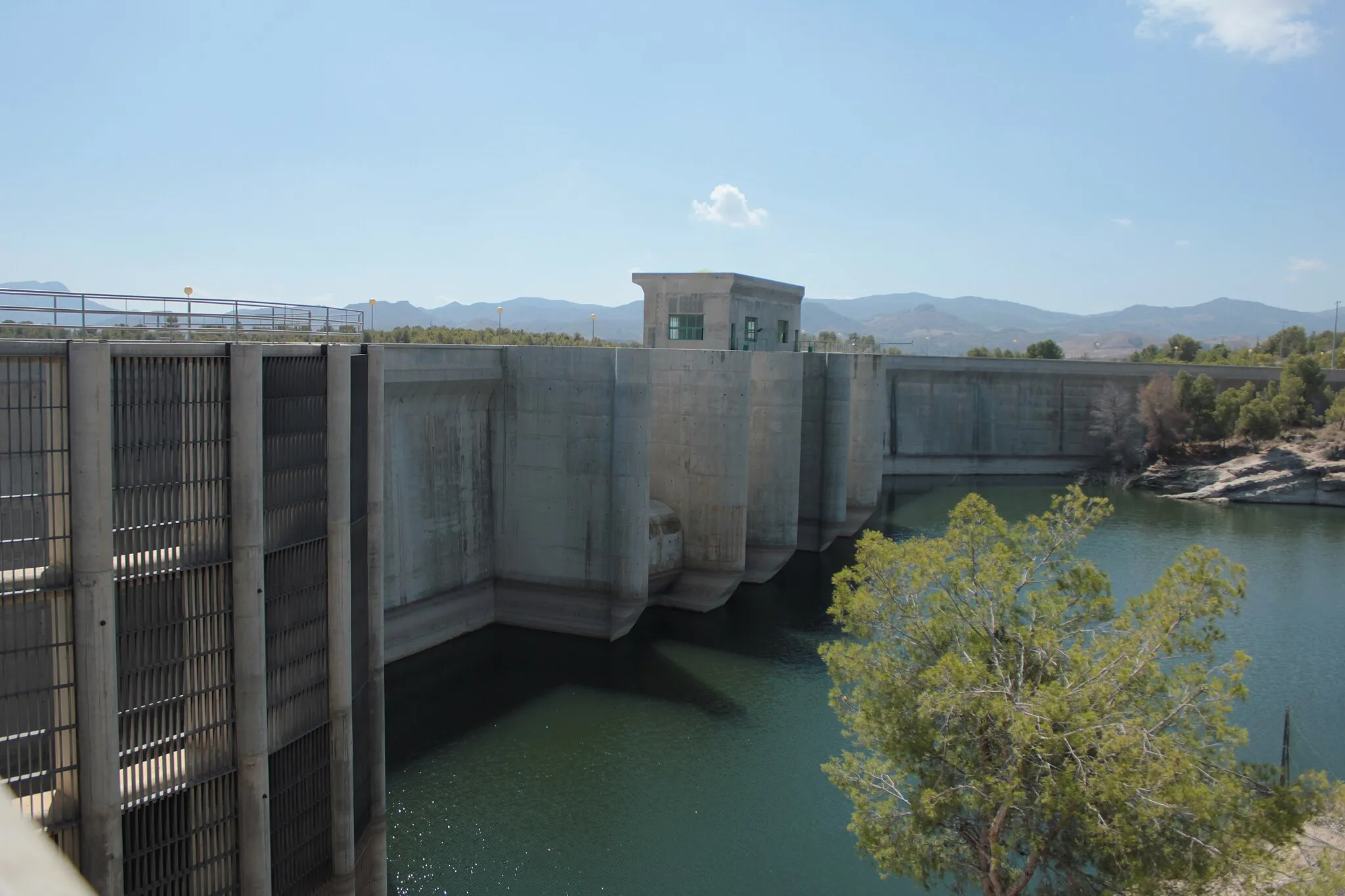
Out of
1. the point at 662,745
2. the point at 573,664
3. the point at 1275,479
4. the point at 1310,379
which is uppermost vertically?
the point at 1310,379

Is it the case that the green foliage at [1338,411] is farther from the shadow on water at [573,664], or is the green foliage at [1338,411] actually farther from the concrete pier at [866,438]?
the shadow on water at [573,664]

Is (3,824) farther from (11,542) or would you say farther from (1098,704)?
(1098,704)

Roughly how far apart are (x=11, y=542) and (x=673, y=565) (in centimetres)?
2224

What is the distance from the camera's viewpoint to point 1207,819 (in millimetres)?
9453

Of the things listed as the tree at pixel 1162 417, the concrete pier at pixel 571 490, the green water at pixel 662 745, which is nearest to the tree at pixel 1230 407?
the tree at pixel 1162 417

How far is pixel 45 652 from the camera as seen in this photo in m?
9.91

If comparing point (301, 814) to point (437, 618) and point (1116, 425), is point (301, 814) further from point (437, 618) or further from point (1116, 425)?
point (1116, 425)

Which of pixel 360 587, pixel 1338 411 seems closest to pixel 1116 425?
pixel 1338 411

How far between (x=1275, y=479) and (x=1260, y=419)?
555 centimetres

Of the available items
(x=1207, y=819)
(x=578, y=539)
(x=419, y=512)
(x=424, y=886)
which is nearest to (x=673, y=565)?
(x=578, y=539)

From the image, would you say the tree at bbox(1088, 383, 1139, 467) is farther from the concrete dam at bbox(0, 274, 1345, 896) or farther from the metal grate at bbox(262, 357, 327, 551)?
the metal grate at bbox(262, 357, 327, 551)

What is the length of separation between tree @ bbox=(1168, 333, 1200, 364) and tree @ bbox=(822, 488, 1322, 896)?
7285cm

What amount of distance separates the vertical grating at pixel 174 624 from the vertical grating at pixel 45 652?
1.53 ft

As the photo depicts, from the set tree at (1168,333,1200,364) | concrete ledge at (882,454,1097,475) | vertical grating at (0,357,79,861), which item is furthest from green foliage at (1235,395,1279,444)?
vertical grating at (0,357,79,861)
